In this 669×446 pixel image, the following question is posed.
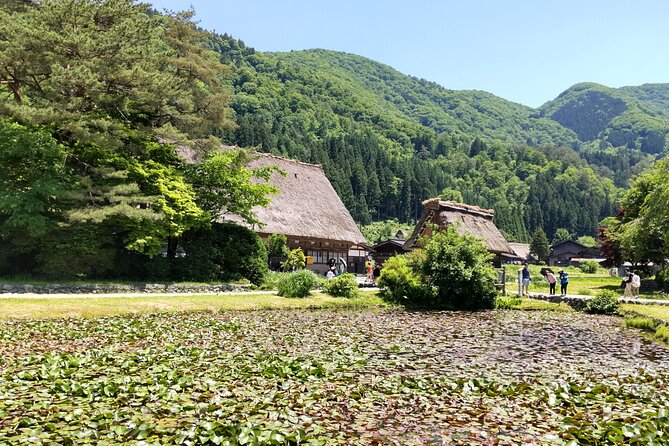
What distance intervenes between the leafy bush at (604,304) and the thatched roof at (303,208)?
17.8 m

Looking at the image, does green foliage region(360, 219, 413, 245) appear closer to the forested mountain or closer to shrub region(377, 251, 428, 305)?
the forested mountain

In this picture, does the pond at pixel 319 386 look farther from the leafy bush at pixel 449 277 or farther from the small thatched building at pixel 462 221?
the small thatched building at pixel 462 221

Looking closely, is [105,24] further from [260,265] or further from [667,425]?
[667,425]

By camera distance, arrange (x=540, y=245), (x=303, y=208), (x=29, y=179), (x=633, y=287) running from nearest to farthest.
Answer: (x=29, y=179) < (x=633, y=287) < (x=303, y=208) < (x=540, y=245)

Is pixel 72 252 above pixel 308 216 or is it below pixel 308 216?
below

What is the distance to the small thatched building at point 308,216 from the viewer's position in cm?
3366

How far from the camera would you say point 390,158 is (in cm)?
11506

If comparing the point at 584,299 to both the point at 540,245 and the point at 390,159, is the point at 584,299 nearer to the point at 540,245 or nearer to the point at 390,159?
the point at 540,245

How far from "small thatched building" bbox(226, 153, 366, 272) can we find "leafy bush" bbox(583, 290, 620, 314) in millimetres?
17723

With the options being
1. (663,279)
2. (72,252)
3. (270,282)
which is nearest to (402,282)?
(270,282)

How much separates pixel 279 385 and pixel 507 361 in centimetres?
474

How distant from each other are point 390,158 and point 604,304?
3764 inches

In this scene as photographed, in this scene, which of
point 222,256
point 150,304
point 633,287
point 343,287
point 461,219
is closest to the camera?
point 150,304

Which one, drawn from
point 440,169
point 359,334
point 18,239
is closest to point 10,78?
point 18,239
